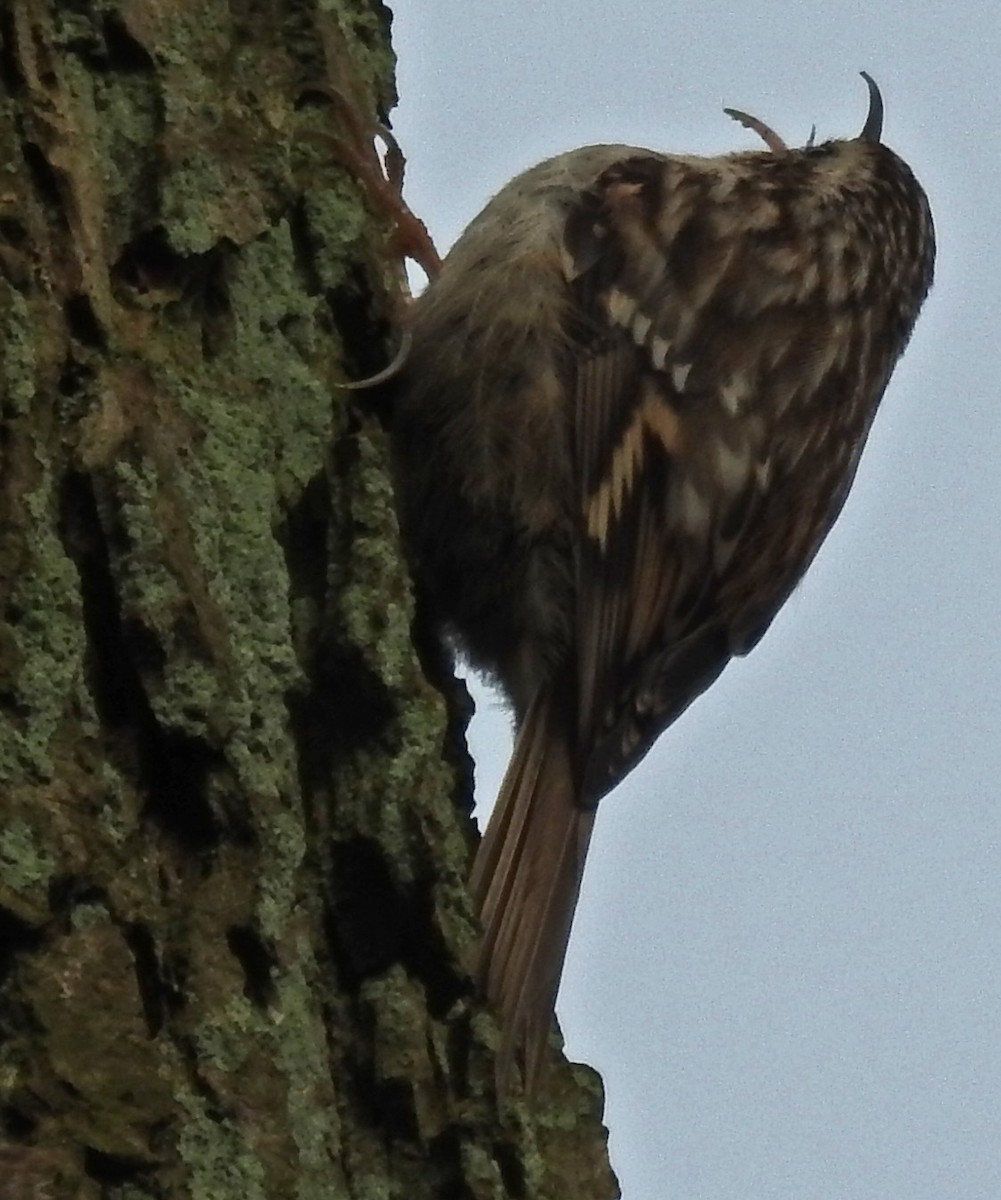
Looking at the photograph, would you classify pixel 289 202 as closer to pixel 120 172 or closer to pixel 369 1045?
pixel 120 172

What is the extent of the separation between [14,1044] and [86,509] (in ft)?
1.21

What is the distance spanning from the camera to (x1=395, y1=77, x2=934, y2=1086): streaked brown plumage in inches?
76.9

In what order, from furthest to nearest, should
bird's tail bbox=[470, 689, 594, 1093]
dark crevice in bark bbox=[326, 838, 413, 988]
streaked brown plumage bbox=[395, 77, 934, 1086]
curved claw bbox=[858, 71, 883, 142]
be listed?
1. curved claw bbox=[858, 71, 883, 142]
2. streaked brown plumage bbox=[395, 77, 934, 1086]
3. bird's tail bbox=[470, 689, 594, 1093]
4. dark crevice in bark bbox=[326, 838, 413, 988]

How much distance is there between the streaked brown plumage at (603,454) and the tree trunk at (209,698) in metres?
0.22

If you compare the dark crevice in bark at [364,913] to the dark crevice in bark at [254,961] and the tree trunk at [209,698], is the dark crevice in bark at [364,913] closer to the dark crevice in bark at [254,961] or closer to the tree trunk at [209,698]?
the tree trunk at [209,698]

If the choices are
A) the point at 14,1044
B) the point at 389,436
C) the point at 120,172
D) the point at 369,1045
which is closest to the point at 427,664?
the point at 389,436

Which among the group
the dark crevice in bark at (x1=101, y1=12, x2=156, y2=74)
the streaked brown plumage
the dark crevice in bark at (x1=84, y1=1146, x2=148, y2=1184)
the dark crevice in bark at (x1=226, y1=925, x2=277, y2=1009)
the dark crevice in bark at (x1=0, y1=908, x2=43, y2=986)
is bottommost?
the dark crevice in bark at (x1=84, y1=1146, x2=148, y2=1184)

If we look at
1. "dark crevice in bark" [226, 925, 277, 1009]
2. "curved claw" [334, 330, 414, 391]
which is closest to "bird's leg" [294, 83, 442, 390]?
"curved claw" [334, 330, 414, 391]

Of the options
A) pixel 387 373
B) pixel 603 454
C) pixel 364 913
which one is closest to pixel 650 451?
pixel 603 454

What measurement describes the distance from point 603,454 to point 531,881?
0.48m

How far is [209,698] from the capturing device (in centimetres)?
137

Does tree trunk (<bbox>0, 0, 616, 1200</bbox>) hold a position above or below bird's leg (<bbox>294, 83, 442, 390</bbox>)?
below

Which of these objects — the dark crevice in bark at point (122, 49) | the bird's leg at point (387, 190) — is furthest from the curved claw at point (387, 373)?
the dark crevice in bark at point (122, 49)

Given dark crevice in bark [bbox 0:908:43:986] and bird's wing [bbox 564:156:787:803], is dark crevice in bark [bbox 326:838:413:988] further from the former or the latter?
bird's wing [bbox 564:156:787:803]
